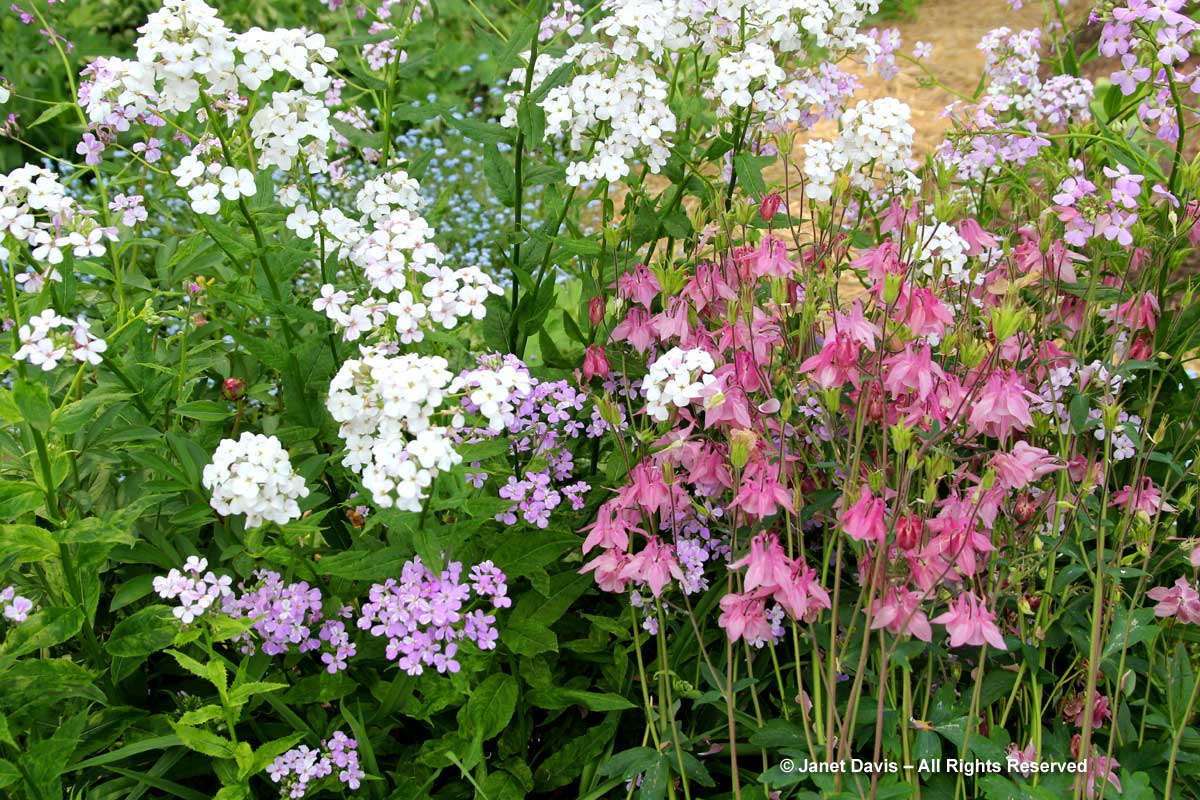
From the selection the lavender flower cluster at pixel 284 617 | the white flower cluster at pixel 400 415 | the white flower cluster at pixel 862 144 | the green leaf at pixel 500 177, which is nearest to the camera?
the white flower cluster at pixel 400 415

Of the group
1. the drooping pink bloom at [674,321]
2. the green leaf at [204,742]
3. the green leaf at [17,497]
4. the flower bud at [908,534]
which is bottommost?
the green leaf at [204,742]

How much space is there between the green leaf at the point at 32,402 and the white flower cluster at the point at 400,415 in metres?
0.38

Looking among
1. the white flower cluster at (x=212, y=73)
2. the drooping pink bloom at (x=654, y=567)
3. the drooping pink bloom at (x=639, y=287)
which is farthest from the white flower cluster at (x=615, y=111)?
the drooping pink bloom at (x=654, y=567)

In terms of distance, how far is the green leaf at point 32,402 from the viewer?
1428mm

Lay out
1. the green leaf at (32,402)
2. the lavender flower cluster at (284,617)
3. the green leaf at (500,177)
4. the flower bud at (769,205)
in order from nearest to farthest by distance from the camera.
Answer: the green leaf at (32,402) < the lavender flower cluster at (284,617) < the flower bud at (769,205) < the green leaf at (500,177)

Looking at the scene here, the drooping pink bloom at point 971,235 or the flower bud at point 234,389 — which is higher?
the drooping pink bloom at point 971,235

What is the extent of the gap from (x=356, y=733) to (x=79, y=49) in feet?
11.6

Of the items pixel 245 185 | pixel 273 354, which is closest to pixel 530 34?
pixel 245 185

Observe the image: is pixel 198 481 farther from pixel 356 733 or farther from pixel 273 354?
pixel 356 733

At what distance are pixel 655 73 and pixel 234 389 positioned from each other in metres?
0.88

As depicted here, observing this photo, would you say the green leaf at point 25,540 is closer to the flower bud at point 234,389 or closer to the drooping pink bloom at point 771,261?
the flower bud at point 234,389

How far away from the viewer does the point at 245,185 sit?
1582mm

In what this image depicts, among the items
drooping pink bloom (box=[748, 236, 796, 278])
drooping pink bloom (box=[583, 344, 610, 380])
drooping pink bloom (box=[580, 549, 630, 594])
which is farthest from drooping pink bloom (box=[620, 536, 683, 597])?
drooping pink bloom (box=[748, 236, 796, 278])

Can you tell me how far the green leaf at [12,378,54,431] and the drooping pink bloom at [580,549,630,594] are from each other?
0.75 meters
